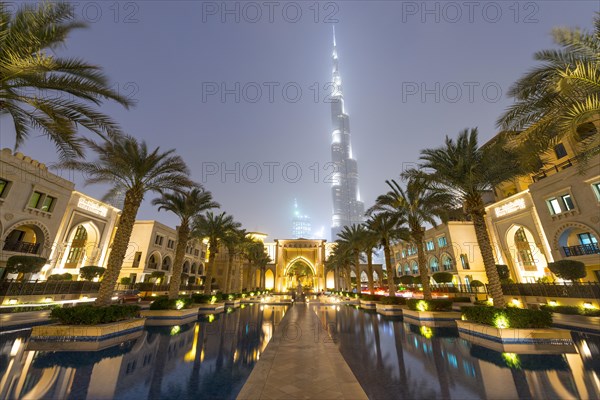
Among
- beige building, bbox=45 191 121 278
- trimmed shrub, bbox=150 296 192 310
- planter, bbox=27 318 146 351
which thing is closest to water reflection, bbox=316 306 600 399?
planter, bbox=27 318 146 351

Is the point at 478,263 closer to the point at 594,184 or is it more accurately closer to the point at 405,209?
the point at 594,184

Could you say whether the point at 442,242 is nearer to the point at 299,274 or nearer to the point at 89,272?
the point at 299,274

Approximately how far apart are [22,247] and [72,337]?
21.2m

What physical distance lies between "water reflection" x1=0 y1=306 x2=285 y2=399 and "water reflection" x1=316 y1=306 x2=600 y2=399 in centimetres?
335

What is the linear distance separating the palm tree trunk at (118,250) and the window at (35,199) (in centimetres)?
1771

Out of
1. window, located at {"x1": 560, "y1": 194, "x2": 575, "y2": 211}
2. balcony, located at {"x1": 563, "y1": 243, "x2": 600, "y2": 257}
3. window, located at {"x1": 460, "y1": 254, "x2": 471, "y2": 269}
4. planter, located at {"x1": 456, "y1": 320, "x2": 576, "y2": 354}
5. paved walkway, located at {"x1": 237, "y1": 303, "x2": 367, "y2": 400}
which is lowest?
paved walkway, located at {"x1": 237, "y1": 303, "x2": 367, "y2": 400}

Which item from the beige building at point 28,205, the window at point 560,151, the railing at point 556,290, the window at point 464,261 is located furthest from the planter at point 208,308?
the window at point 560,151

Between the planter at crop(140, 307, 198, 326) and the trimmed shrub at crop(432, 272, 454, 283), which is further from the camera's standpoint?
the trimmed shrub at crop(432, 272, 454, 283)

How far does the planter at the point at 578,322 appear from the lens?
42.3ft

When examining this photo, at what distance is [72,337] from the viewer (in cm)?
904

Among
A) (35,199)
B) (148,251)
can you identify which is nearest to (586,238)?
(35,199)

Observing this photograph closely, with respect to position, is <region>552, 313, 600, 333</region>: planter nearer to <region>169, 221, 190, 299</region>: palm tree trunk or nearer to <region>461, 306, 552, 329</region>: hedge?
<region>461, 306, 552, 329</region>: hedge

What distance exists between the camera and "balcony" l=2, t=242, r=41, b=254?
2136 cm

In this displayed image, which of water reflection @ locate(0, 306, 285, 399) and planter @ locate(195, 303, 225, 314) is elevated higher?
planter @ locate(195, 303, 225, 314)
